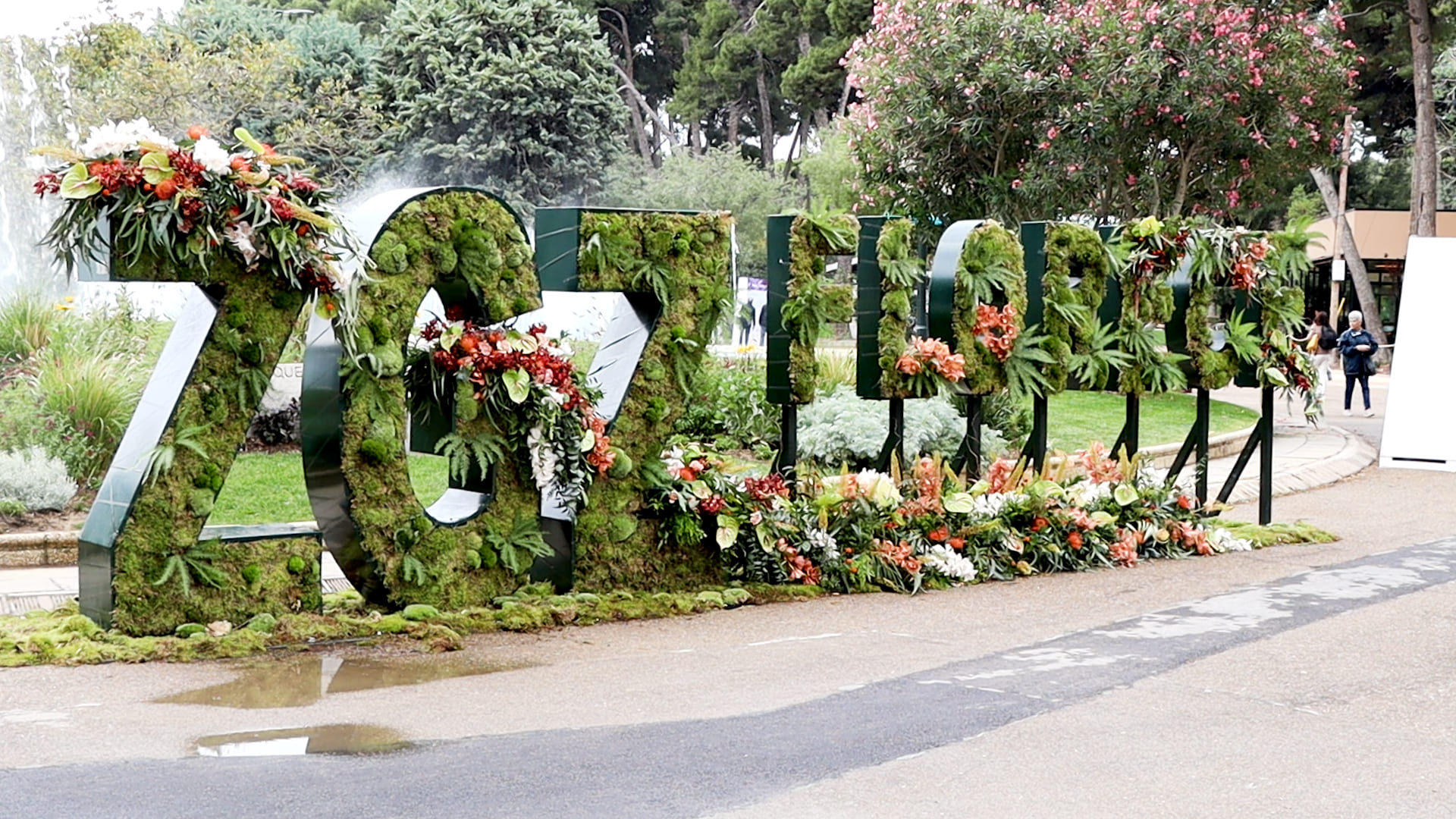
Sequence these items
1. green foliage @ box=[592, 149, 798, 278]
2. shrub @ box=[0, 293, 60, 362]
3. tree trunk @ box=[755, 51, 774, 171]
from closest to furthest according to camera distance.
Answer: shrub @ box=[0, 293, 60, 362] → green foliage @ box=[592, 149, 798, 278] → tree trunk @ box=[755, 51, 774, 171]

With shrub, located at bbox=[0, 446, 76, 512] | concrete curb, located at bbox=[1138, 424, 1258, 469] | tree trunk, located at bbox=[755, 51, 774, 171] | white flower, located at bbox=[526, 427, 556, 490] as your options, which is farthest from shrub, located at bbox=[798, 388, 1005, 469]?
tree trunk, located at bbox=[755, 51, 774, 171]

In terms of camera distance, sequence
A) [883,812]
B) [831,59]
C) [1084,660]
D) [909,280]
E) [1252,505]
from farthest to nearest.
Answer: [831,59]
[1252,505]
[909,280]
[1084,660]
[883,812]

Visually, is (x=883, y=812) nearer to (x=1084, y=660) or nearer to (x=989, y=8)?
(x=1084, y=660)

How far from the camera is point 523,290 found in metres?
7.47

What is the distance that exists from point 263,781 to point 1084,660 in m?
3.87

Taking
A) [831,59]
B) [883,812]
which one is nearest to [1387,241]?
[831,59]

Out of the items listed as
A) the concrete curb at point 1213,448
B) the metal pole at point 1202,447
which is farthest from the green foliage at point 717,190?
the metal pole at point 1202,447

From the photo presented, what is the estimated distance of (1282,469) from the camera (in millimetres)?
15227

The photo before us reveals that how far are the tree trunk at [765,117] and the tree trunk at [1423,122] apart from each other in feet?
69.1

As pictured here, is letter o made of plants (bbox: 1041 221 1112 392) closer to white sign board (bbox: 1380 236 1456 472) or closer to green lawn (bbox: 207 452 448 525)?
green lawn (bbox: 207 452 448 525)

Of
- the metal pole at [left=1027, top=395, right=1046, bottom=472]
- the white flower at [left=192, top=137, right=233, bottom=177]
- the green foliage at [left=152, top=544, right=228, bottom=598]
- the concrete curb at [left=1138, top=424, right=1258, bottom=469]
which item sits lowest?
the concrete curb at [left=1138, top=424, right=1258, bottom=469]

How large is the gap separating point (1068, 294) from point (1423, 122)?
25.4 metres

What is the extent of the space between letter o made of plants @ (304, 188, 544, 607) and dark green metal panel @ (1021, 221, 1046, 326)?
3934 mm

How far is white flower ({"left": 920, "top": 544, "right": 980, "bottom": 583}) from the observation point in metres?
8.88
